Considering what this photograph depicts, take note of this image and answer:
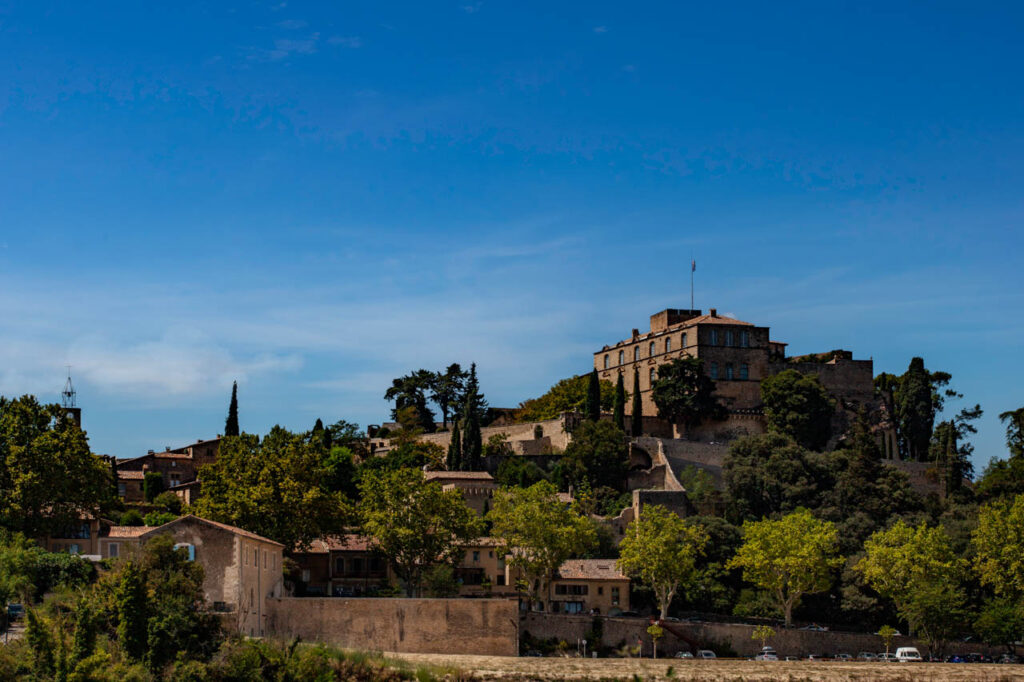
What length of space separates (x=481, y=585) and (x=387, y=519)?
842cm

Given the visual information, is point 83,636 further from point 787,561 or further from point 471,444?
point 471,444

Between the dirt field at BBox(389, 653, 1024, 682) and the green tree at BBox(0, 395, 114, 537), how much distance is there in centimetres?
1999

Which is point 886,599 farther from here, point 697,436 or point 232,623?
point 232,623

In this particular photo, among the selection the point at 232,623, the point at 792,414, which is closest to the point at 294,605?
the point at 232,623

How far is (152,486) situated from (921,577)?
45516 millimetres

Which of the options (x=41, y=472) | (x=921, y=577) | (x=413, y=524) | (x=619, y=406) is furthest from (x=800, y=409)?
(x=41, y=472)

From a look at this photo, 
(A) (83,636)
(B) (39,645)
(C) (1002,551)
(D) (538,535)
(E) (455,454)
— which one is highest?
(E) (455,454)

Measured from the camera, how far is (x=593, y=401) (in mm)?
99688

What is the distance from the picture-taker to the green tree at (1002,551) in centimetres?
6981

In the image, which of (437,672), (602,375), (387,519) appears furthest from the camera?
(602,375)

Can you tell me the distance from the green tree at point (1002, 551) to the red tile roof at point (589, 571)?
18.2 meters

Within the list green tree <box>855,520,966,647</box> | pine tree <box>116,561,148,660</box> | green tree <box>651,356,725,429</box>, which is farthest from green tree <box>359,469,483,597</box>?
green tree <box>651,356,725,429</box>

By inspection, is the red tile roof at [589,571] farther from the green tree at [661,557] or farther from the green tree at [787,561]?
the green tree at [787,561]

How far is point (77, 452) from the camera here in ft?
221
